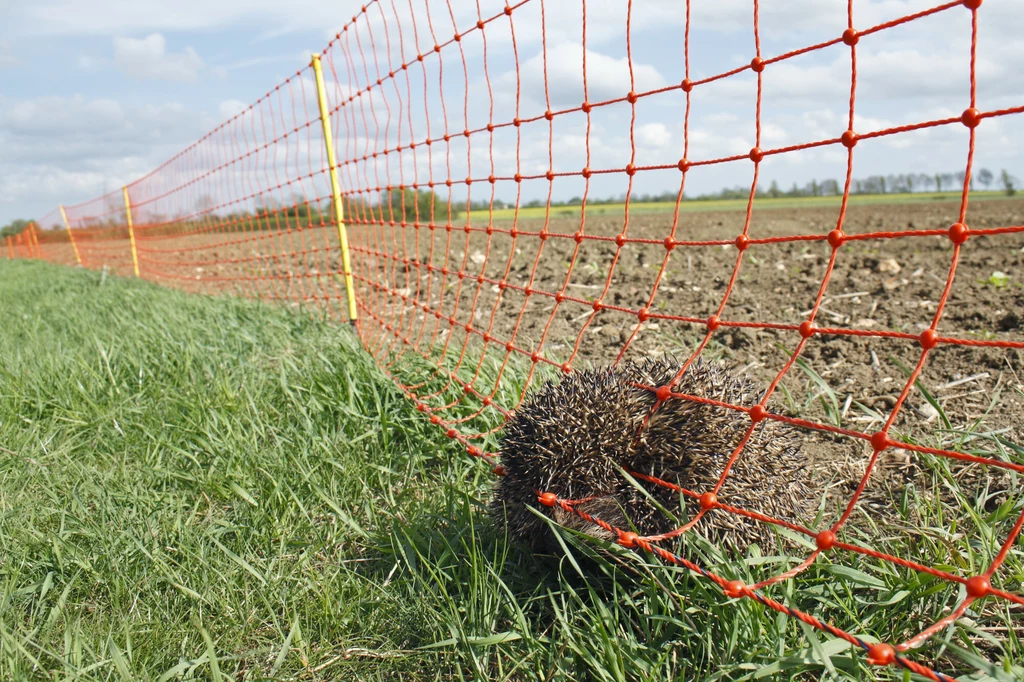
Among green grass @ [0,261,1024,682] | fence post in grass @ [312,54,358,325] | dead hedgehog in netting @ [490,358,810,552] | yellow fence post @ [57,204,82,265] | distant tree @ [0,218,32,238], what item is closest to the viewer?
green grass @ [0,261,1024,682]

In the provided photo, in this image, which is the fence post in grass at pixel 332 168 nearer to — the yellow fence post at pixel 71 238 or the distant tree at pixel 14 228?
the yellow fence post at pixel 71 238

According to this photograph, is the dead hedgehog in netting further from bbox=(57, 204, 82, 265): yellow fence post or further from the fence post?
the fence post

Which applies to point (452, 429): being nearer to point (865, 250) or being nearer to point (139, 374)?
point (139, 374)

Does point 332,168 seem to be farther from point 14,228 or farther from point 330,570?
point 14,228

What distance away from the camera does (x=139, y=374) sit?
391 cm

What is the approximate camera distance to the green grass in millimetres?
1848

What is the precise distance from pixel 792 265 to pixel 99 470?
576 centimetres

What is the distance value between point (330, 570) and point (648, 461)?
109 centimetres

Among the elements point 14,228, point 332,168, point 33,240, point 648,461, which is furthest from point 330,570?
point 14,228

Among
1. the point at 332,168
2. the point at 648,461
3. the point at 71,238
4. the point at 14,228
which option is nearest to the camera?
the point at 648,461

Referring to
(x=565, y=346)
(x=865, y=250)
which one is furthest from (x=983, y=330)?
(x=865, y=250)

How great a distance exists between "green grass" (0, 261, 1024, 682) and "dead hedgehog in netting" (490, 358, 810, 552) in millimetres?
135

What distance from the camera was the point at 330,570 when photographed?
90.2 inches

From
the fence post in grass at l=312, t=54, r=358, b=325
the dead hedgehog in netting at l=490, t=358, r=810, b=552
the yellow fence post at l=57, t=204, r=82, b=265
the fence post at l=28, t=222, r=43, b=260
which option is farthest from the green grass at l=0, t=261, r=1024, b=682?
the fence post at l=28, t=222, r=43, b=260
